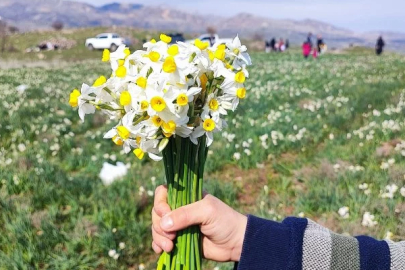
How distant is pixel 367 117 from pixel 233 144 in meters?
3.38


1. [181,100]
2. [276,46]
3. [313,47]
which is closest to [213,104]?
[181,100]

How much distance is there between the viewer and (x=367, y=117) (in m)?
9.05

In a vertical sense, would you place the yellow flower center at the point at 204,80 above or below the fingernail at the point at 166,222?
above

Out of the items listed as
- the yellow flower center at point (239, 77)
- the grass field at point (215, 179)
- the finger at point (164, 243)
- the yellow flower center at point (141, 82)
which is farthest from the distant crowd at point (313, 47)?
the yellow flower center at point (141, 82)

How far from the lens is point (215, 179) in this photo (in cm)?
618

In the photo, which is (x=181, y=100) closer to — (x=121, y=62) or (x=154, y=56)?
(x=154, y=56)

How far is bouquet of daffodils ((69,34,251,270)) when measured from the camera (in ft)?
6.36

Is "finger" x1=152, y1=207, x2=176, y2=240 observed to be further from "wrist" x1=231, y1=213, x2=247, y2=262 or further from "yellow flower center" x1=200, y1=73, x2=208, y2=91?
"yellow flower center" x1=200, y1=73, x2=208, y2=91

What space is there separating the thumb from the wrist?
8.6 inches

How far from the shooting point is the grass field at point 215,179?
14.6ft

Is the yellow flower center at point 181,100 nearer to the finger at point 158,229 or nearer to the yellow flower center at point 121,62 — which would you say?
the yellow flower center at point 121,62

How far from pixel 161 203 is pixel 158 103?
0.66 m

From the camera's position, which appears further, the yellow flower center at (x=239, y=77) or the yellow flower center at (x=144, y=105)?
the yellow flower center at (x=239, y=77)

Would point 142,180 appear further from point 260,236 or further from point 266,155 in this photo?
point 260,236
